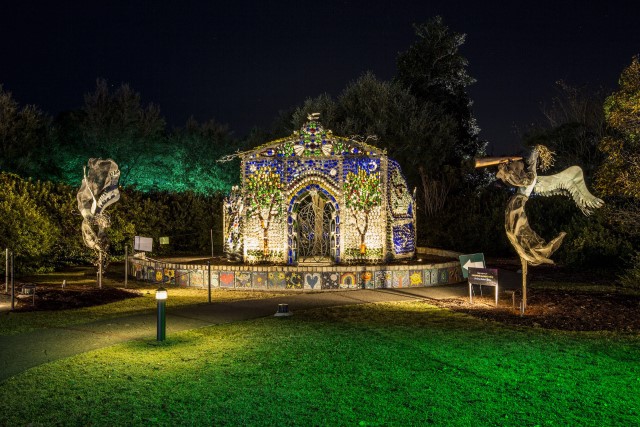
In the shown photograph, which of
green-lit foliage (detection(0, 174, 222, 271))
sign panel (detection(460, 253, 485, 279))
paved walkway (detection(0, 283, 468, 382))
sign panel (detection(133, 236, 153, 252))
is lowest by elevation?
paved walkway (detection(0, 283, 468, 382))

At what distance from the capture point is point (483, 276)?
40.5 feet

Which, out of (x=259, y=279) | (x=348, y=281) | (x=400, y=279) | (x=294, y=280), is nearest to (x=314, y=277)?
(x=294, y=280)

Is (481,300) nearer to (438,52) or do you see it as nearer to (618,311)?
(618,311)

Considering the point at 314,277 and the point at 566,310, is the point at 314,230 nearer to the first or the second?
the point at 314,277

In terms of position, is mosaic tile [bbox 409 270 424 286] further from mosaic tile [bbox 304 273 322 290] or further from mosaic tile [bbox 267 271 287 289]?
mosaic tile [bbox 267 271 287 289]

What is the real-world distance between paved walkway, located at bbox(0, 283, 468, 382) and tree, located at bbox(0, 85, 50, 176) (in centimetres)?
2362

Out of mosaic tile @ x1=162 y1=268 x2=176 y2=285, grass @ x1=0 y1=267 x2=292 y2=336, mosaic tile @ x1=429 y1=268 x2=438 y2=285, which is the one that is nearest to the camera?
grass @ x1=0 y1=267 x2=292 y2=336

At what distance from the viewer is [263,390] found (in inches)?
259

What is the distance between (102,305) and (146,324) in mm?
3072

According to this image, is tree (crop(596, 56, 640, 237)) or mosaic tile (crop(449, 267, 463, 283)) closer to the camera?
tree (crop(596, 56, 640, 237))

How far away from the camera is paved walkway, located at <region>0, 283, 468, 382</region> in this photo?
8.30 meters

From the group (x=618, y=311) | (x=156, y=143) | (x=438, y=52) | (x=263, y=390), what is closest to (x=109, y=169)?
(x=263, y=390)

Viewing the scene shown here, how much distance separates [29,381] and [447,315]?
7.44 meters

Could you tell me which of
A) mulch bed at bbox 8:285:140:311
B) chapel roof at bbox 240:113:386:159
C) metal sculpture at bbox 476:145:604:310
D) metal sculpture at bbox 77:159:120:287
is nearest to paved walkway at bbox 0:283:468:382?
mulch bed at bbox 8:285:140:311
